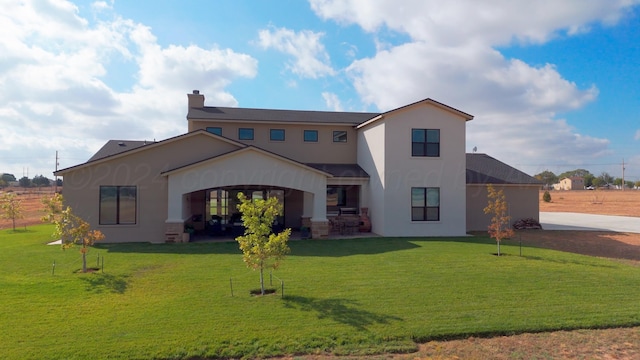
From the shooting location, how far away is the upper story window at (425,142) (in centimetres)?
2078

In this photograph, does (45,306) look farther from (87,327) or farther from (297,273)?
(297,273)

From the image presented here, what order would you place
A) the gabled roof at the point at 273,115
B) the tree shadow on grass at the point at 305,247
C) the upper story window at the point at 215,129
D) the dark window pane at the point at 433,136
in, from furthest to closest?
the gabled roof at the point at 273,115
the upper story window at the point at 215,129
the dark window pane at the point at 433,136
the tree shadow on grass at the point at 305,247

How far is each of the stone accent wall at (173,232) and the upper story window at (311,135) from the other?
32.1 ft

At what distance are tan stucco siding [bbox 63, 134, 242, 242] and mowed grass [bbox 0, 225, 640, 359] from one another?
3666 mm

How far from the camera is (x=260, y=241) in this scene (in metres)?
9.53

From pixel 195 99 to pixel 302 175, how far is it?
1138 cm

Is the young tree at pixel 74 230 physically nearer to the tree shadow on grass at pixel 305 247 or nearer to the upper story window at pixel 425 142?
the tree shadow on grass at pixel 305 247

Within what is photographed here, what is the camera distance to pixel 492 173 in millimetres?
25469

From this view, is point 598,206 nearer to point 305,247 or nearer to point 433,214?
point 433,214

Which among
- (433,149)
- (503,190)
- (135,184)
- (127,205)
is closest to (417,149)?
(433,149)

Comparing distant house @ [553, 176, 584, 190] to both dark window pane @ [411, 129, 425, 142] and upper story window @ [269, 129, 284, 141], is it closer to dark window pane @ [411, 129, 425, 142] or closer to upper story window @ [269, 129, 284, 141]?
dark window pane @ [411, 129, 425, 142]

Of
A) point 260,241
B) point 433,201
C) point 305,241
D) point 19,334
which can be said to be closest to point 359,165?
point 433,201

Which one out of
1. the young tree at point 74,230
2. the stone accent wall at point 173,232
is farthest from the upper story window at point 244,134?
the young tree at point 74,230

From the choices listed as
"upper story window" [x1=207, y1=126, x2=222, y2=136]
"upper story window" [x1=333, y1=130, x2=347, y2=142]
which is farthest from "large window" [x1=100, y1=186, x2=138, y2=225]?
"upper story window" [x1=333, y1=130, x2=347, y2=142]
